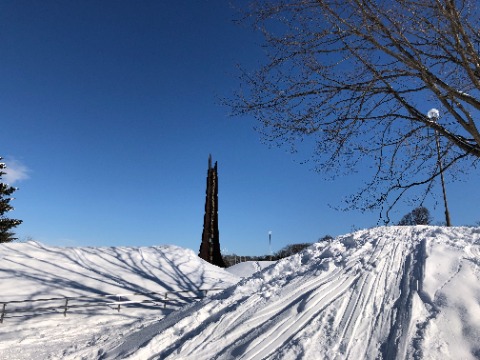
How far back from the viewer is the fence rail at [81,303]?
12.2 m

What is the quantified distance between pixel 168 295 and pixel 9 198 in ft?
83.0

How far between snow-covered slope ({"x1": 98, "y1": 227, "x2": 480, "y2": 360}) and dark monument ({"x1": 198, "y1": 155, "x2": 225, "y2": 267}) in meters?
22.2

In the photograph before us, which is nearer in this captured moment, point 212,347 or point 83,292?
point 212,347

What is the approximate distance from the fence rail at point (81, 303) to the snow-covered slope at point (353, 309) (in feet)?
24.5

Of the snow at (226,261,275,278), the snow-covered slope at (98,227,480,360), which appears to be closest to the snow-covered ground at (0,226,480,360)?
the snow-covered slope at (98,227,480,360)

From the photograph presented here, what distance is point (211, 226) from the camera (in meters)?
28.9

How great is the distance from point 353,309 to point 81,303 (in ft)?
40.5

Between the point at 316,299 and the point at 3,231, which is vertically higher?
the point at 3,231

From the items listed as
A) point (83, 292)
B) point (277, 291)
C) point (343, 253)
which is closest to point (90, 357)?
point (277, 291)

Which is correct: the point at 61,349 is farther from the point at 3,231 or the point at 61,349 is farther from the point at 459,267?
the point at 3,231

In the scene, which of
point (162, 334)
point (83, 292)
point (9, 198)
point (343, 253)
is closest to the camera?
point (162, 334)

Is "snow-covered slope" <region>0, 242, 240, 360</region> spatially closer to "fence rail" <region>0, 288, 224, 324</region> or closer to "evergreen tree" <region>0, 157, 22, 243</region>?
"fence rail" <region>0, 288, 224, 324</region>

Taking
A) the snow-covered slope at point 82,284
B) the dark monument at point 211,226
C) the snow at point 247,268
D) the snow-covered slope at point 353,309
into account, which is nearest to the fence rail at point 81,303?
the snow-covered slope at point 82,284

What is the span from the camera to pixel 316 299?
15.7ft
